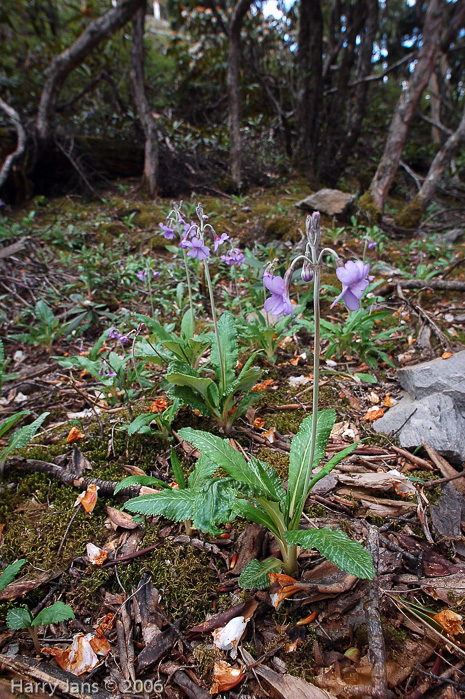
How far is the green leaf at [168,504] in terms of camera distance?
4.47ft

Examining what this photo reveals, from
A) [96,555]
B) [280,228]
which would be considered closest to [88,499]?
[96,555]

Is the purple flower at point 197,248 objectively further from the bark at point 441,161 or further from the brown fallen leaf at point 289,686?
the bark at point 441,161

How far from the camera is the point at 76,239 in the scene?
5.32 meters

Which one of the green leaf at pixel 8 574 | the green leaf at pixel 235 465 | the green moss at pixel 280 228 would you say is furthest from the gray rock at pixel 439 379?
the green moss at pixel 280 228

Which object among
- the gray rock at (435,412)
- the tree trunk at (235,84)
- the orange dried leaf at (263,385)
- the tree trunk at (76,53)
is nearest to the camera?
the gray rock at (435,412)

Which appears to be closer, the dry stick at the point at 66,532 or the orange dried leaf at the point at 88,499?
the dry stick at the point at 66,532

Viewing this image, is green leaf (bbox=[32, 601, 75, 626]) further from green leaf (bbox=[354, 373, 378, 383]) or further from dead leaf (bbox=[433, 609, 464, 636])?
green leaf (bbox=[354, 373, 378, 383])

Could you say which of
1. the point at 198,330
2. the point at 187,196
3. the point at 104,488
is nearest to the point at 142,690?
the point at 104,488

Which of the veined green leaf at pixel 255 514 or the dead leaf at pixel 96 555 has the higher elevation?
the veined green leaf at pixel 255 514

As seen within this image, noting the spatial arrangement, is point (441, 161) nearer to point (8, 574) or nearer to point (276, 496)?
point (276, 496)

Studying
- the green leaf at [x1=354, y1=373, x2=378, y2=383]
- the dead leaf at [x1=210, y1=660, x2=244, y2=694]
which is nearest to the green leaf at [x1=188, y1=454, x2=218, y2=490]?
the dead leaf at [x1=210, y1=660, x2=244, y2=694]

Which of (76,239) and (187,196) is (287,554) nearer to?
(76,239)

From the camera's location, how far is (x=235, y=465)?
4.50 ft

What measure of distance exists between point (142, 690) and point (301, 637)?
55 centimetres
